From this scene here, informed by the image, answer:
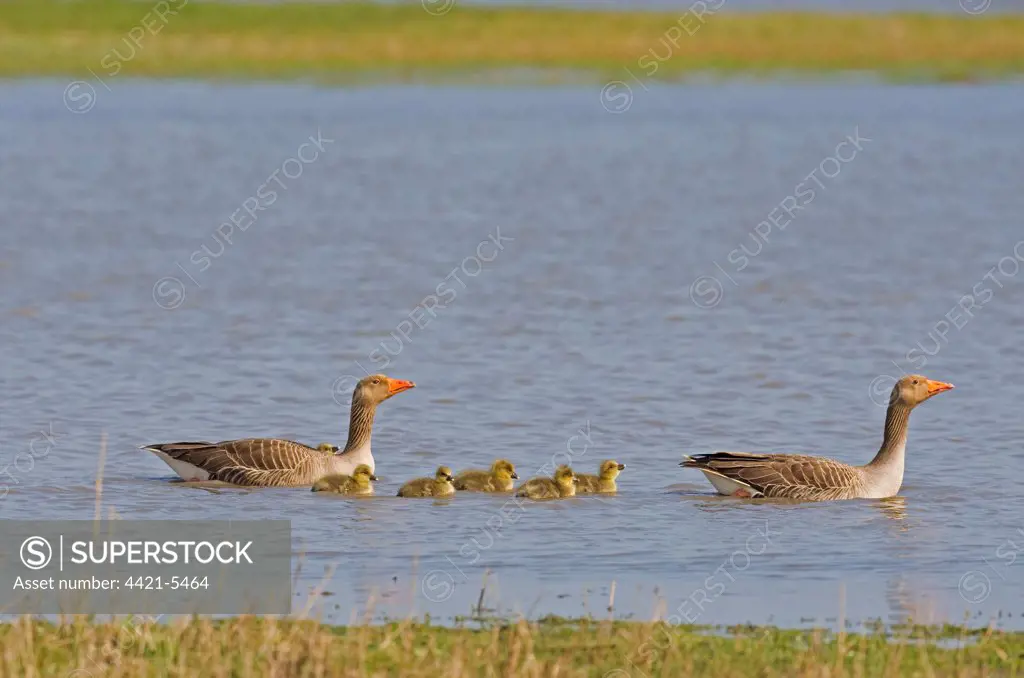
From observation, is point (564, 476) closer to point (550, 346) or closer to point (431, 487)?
point (431, 487)

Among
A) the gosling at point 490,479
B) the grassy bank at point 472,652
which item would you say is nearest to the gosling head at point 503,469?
the gosling at point 490,479

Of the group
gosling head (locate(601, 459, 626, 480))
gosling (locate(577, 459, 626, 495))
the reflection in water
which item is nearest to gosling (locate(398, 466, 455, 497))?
gosling (locate(577, 459, 626, 495))

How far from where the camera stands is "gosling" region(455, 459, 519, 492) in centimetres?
1451

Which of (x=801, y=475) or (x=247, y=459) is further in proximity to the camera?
(x=247, y=459)

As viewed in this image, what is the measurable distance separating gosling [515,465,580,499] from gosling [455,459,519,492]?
184mm

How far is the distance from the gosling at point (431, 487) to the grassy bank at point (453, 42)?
51.7m

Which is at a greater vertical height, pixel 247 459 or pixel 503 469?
pixel 247 459

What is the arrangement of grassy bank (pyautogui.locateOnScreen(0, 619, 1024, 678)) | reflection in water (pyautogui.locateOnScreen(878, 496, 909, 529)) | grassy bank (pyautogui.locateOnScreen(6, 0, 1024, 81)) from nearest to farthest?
grassy bank (pyautogui.locateOnScreen(0, 619, 1024, 678)) < reflection in water (pyautogui.locateOnScreen(878, 496, 909, 529)) < grassy bank (pyautogui.locateOnScreen(6, 0, 1024, 81))

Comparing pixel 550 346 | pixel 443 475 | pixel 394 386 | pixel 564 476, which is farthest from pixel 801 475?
pixel 550 346

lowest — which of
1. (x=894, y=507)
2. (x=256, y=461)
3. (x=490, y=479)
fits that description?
(x=894, y=507)

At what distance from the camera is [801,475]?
14.3 m

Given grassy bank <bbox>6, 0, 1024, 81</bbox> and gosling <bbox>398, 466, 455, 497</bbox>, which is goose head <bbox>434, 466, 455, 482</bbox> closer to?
gosling <bbox>398, 466, 455, 497</bbox>

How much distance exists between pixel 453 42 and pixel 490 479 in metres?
60.2

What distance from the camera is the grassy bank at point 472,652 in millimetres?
9070
